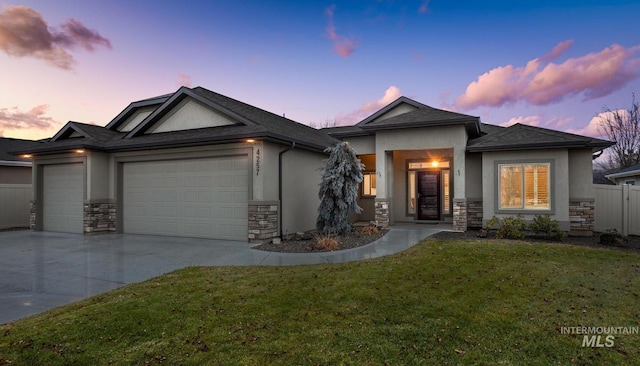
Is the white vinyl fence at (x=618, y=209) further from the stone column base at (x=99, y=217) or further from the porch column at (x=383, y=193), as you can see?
the stone column base at (x=99, y=217)

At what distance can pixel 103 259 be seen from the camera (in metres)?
7.80

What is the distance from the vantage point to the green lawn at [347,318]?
3.20 meters

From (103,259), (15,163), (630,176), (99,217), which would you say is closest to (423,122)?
(103,259)

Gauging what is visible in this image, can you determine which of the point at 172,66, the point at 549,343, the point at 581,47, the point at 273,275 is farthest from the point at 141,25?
the point at 581,47

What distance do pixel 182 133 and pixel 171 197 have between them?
224 cm

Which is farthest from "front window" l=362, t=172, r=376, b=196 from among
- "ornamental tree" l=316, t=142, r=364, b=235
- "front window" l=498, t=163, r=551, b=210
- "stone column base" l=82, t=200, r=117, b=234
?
"stone column base" l=82, t=200, r=117, b=234

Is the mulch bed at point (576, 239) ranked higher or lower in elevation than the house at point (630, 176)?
lower

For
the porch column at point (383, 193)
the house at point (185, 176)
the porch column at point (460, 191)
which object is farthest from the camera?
the porch column at point (383, 193)

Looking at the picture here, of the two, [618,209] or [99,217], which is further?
[99,217]

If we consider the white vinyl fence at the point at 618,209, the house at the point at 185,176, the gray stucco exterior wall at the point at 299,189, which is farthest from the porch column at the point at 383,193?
the white vinyl fence at the point at 618,209

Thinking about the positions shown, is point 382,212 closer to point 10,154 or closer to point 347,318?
point 347,318

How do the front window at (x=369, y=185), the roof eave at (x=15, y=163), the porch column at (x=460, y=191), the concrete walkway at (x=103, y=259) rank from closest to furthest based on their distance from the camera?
the concrete walkway at (x=103, y=259), the porch column at (x=460, y=191), the front window at (x=369, y=185), the roof eave at (x=15, y=163)

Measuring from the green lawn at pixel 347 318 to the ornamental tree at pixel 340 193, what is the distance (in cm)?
381

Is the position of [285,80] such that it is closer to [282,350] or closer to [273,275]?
[273,275]
